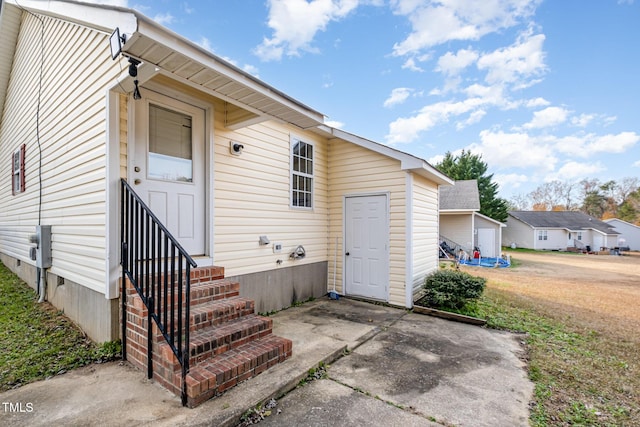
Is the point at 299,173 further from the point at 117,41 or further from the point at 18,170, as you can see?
the point at 18,170

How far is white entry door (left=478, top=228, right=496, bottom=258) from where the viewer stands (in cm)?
1744

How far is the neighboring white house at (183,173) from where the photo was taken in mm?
2953

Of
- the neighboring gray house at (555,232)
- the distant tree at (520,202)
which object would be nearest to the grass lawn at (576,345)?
the neighboring gray house at (555,232)

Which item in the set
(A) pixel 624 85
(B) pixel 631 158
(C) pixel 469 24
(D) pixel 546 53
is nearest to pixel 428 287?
(C) pixel 469 24

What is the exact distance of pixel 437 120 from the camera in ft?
52.9

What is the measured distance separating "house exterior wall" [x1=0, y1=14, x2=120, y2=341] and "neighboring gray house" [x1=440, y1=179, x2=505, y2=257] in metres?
15.7

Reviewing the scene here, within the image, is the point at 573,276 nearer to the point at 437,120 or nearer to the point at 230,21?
the point at 437,120

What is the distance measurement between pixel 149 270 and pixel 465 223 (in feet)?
54.6

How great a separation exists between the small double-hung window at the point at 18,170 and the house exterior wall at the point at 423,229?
318 inches

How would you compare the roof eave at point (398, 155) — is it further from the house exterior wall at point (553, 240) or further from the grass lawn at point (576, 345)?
the house exterior wall at point (553, 240)

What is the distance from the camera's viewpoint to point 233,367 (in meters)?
2.44

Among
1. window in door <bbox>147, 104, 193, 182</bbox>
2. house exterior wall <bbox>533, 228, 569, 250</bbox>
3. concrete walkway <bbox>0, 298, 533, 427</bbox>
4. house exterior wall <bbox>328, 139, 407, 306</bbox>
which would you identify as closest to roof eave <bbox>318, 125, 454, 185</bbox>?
house exterior wall <bbox>328, 139, 407, 306</bbox>

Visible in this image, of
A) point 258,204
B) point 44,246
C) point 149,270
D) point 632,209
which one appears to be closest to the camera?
point 149,270

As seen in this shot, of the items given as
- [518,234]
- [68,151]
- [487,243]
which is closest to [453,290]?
[68,151]
